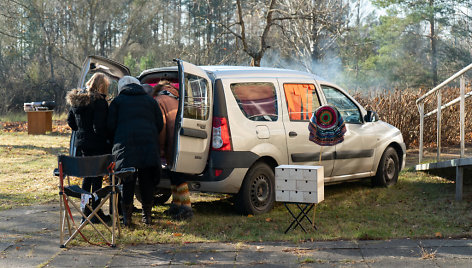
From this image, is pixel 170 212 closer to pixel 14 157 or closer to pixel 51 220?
pixel 51 220

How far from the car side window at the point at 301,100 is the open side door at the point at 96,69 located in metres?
2.21

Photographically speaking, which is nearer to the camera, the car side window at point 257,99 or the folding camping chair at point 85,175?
the folding camping chair at point 85,175

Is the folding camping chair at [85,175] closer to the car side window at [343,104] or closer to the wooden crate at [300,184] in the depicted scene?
the wooden crate at [300,184]

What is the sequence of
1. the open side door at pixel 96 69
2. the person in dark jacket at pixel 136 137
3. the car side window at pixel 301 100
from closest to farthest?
the person in dark jacket at pixel 136 137
the open side door at pixel 96 69
the car side window at pixel 301 100

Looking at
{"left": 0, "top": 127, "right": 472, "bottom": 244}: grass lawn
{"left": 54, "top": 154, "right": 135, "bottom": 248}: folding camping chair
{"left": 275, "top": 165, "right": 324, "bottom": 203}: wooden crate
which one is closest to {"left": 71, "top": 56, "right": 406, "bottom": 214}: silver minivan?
{"left": 0, "top": 127, "right": 472, "bottom": 244}: grass lawn

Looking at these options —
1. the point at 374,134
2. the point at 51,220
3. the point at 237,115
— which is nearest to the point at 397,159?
the point at 374,134

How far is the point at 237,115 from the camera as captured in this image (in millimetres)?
7398

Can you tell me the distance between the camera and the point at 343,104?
9.09 metres

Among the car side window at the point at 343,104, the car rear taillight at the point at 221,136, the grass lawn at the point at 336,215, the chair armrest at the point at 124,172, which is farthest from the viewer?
the car side window at the point at 343,104

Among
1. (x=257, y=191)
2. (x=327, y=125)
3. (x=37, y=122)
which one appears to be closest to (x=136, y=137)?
(x=257, y=191)

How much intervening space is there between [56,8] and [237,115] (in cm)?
2838

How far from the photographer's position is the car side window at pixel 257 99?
7532 mm

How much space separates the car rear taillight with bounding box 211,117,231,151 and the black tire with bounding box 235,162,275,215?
19.0 inches

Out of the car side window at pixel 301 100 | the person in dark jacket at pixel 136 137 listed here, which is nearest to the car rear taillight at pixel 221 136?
the person in dark jacket at pixel 136 137
